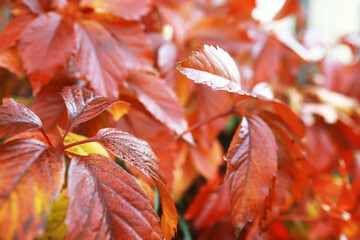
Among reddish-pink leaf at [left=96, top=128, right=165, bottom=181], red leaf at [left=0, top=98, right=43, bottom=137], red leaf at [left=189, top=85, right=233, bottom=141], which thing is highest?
red leaf at [left=0, top=98, right=43, bottom=137]

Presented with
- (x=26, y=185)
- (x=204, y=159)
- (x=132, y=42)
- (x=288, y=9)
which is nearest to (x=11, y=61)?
(x=132, y=42)

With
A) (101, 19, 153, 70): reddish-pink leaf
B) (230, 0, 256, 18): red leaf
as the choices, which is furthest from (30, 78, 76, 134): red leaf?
(230, 0, 256, 18): red leaf

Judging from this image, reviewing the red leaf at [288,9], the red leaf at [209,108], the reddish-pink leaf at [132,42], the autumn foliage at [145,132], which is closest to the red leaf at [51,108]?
the autumn foliage at [145,132]

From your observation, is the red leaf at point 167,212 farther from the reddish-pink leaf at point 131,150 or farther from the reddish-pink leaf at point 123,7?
the reddish-pink leaf at point 123,7

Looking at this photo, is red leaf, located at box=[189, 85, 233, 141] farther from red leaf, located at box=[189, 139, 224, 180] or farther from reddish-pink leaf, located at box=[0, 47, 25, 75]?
reddish-pink leaf, located at box=[0, 47, 25, 75]

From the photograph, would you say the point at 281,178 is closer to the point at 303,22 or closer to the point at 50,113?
the point at 50,113

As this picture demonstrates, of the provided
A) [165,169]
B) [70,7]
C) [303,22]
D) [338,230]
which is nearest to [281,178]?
[165,169]

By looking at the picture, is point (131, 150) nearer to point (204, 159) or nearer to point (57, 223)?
point (57, 223)
